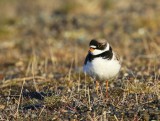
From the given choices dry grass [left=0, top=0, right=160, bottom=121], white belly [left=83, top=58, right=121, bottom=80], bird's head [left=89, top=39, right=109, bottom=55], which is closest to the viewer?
dry grass [left=0, top=0, right=160, bottom=121]

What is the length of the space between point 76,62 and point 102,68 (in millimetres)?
3658

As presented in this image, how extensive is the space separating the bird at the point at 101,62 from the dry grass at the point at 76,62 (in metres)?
0.26

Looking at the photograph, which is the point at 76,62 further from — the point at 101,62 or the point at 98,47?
the point at 101,62

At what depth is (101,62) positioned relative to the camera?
640cm

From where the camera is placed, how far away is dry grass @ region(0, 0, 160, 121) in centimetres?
585

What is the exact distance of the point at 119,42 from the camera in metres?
12.1

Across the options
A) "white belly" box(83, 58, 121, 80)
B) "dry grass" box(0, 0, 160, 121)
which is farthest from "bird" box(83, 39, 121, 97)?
"dry grass" box(0, 0, 160, 121)

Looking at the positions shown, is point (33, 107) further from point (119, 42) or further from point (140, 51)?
point (119, 42)

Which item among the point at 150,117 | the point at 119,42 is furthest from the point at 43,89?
the point at 119,42

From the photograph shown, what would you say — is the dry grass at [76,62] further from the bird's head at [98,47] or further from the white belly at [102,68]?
the bird's head at [98,47]

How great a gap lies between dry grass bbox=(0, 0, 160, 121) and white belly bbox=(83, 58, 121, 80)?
244mm

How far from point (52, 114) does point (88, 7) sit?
1081cm

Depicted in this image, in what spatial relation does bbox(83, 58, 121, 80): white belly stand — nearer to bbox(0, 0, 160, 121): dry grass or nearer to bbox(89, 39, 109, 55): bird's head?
bbox(89, 39, 109, 55): bird's head

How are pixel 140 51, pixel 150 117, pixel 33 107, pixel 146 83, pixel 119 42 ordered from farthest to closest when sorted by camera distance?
1. pixel 119 42
2. pixel 140 51
3. pixel 146 83
4. pixel 33 107
5. pixel 150 117
